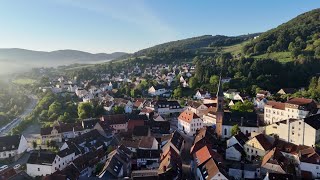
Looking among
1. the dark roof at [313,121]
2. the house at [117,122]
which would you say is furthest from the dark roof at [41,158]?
the dark roof at [313,121]

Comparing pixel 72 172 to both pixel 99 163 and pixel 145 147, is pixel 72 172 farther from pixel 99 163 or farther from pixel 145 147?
pixel 145 147

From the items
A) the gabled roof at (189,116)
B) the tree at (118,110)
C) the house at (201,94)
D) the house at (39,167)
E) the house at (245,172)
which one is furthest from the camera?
the house at (201,94)

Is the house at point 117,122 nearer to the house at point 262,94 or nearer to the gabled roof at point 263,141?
the gabled roof at point 263,141

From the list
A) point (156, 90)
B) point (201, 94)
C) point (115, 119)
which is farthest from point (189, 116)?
point (156, 90)

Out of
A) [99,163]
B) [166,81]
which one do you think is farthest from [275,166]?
[166,81]

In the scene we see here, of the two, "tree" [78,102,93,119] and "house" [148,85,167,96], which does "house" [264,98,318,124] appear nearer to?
"tree" [78,102,93,119]

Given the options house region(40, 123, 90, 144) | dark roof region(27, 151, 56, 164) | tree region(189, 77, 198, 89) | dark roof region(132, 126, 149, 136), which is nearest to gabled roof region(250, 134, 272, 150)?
dark roof region(132, 126, 149, 136)

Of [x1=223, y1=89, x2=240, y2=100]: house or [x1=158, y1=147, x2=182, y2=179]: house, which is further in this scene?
[x1=223, y1=89, x2=240, y2=100]: house
